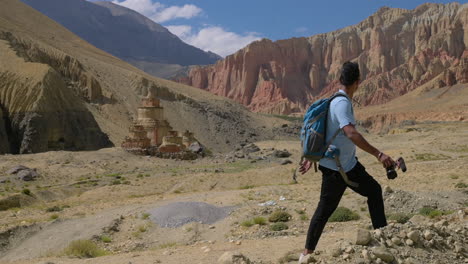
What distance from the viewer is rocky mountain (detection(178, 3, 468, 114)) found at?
116m

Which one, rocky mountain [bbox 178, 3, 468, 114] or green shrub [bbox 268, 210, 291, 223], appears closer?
green shrub [bbox 268, 210, 291, 223]

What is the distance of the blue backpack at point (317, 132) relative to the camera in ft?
15.9

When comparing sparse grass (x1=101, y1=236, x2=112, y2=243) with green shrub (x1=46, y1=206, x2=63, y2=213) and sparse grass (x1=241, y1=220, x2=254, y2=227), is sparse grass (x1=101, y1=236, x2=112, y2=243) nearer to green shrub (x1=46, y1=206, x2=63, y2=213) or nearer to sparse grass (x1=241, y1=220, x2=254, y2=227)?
sparse grass (x1=241, y1=220, x2=254, y2=227)

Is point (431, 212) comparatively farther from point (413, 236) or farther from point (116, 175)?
point (116, 175)

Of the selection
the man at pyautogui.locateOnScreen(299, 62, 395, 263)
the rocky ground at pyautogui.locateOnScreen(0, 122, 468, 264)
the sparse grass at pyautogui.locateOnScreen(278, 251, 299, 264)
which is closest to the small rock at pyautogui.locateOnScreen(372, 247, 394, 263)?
the rocky ground at pyautogui.locateOnScreen(0, 122, 468, 264)

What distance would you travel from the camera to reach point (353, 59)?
431 feet

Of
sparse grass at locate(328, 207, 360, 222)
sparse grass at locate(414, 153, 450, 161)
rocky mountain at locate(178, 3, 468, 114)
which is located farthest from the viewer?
rocky mountain at locate(178, 3, 468, 114)

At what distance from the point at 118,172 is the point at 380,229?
27109 millimetres

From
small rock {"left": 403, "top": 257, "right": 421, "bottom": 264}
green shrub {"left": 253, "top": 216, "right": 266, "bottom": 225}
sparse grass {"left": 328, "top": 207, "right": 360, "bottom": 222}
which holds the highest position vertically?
small rock {"left": 403, "top": 257, "right": 421, "bottom": 264}

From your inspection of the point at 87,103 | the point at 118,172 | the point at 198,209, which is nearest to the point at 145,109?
the point at 118,172

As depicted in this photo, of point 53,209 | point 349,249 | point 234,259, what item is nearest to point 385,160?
point 349,249

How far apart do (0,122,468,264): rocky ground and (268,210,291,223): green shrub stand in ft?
0.10

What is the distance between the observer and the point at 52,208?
16438 mm

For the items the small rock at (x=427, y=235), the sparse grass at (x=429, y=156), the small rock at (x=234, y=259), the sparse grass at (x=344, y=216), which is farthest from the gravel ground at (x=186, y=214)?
the sparse grass at (x=429, y=156)
